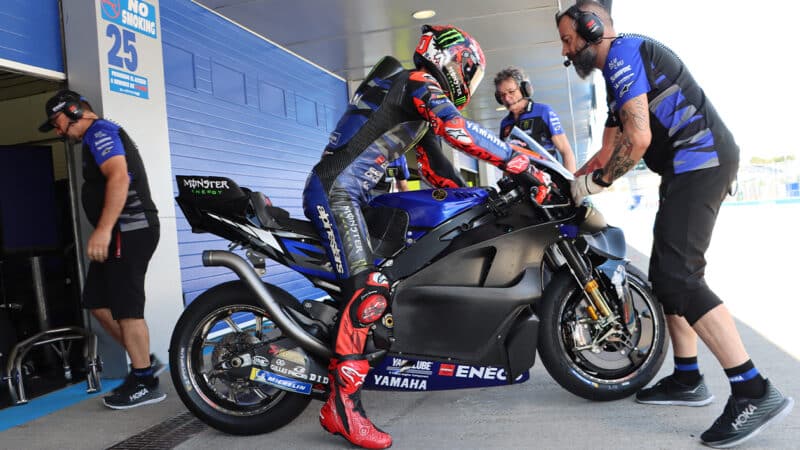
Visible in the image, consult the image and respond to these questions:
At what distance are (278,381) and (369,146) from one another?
3.76 ft

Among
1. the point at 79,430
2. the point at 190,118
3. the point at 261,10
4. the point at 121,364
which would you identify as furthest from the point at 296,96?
the point at 79,430

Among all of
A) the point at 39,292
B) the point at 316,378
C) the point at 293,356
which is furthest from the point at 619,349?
the point at 39,292

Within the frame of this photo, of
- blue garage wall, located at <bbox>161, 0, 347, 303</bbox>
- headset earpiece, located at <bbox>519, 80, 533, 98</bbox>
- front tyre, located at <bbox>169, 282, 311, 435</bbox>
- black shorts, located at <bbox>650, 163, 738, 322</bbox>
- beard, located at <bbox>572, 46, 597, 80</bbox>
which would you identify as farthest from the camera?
blue garage wall, located at <bbox>161, 0, 347, 303</bbox>

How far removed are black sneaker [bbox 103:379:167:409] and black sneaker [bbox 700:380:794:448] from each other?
2.95 m

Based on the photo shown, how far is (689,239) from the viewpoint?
2.60 metres

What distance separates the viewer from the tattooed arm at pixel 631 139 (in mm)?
2594

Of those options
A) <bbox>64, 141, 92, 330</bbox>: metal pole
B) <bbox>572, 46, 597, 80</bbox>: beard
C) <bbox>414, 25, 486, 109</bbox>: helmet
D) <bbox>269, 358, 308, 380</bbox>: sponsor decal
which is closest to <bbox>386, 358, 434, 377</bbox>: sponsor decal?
<bbox>269, 358, 308, 380</bbox>: sponsor decal

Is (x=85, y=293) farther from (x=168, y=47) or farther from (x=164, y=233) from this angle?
(x=168, y=47)

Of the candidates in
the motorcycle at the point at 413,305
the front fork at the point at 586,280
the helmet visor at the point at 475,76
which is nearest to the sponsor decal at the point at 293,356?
the motorcycle at the point at 413,305

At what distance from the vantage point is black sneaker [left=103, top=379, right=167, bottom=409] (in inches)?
144

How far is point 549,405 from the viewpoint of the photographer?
3.19 m

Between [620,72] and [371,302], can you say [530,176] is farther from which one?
[371,302]

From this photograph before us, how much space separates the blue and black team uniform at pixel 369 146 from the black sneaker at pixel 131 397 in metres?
1.69

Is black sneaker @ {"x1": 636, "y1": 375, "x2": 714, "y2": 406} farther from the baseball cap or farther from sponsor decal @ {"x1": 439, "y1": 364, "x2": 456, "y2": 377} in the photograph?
the baseball cap
